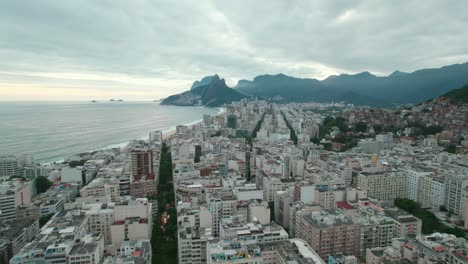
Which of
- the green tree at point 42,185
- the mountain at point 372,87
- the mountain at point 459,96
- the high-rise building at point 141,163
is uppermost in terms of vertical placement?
the mountain at point 372,87

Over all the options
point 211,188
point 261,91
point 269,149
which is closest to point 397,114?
point 269,149

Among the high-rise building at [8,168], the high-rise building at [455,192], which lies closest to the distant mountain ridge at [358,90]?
the high-rise building at [455,192]

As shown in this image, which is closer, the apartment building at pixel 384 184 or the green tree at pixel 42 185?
the apartment building at pixel 384 184

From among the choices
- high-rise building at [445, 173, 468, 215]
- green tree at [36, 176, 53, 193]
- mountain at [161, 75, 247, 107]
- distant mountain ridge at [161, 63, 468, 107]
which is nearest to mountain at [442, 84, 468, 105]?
high-rise building at [445, 173, 468, 215]

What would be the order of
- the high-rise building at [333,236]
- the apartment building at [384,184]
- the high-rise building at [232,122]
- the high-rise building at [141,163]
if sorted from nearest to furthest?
1. the high-rise building at [333,236]
2. the apartment building at [384,184]
3. the high-rise building at [141,163]
4. the high-rise building at [232,122]

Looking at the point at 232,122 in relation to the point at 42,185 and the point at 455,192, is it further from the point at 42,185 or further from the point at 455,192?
the point at 455,192

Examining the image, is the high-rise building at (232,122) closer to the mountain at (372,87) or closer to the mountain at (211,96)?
the mountain at (372,87)

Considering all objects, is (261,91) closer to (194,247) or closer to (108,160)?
(108,160)
